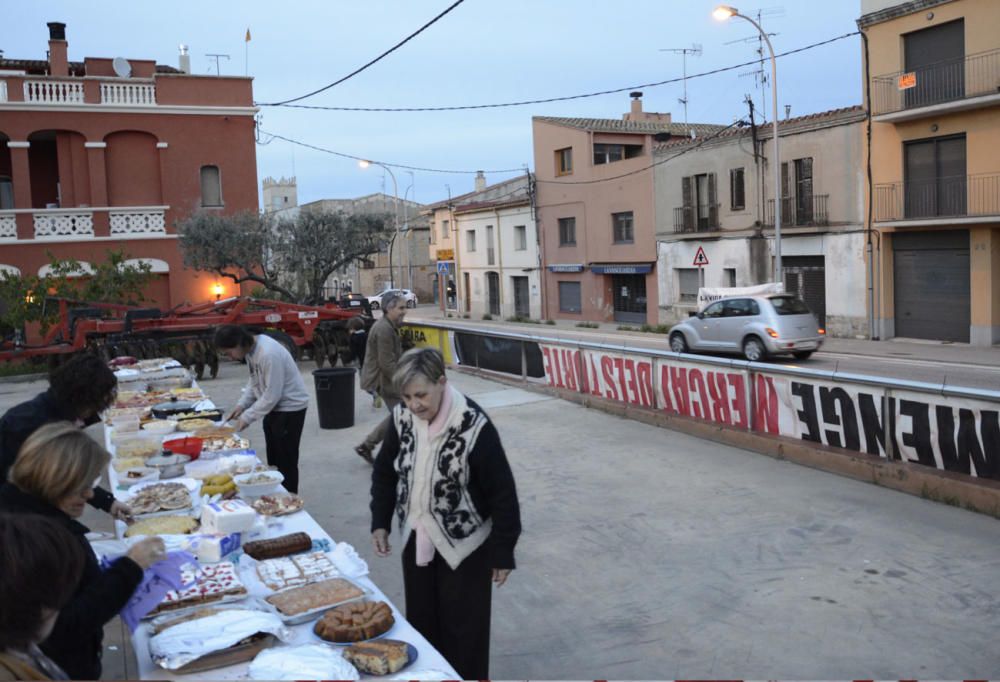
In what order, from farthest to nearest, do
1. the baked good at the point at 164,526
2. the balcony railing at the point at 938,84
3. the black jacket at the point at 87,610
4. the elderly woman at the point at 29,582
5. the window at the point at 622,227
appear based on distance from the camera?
the window at the point at 622,227 → the balcony railing at the point at 938,84 → the baked good at the point at 164,526 → the black jacket at the point at 87,610 → the elderly woman at the point at 29,582

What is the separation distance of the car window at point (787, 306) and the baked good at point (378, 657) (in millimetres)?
19747

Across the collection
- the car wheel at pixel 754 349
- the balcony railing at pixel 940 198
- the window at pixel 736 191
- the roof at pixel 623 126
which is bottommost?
the car wheel at pixel 754 349

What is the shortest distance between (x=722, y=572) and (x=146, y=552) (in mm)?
4178

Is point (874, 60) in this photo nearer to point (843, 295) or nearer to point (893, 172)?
point (893, 172)

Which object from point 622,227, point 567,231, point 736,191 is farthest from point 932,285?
point 567,231

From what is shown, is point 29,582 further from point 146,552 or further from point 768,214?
point 768,214

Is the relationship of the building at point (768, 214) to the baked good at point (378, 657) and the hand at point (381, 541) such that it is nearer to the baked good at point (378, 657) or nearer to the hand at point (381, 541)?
the hand at point (381, 541)

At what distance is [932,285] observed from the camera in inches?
1040

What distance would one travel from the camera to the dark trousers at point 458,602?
12.6ft

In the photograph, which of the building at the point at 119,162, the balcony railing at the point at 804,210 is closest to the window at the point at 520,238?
the balcony railing at the point at 804,210

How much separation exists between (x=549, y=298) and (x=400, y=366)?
4159cm

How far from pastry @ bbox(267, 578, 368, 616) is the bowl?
1.70 meters

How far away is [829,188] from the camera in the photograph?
28.8m

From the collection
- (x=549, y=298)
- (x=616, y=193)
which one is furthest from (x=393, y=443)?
(x=549, y=298)
